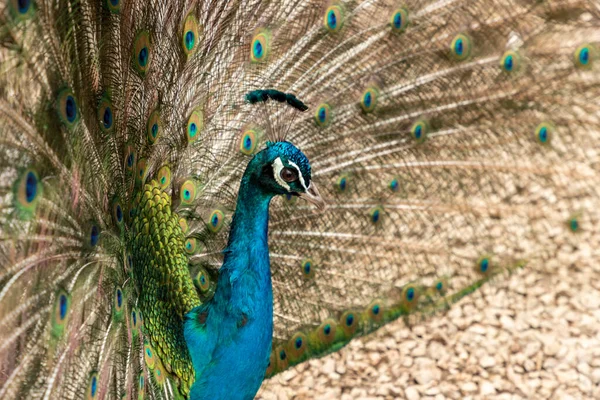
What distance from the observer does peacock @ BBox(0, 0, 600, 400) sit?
1.43 metres

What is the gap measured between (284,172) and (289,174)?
0.01 metres

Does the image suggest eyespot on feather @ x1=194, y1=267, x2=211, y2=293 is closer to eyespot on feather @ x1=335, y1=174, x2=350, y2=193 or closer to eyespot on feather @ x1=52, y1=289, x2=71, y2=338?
eyespot on feather @ x1=335, y1=174, x2=350, y2=193

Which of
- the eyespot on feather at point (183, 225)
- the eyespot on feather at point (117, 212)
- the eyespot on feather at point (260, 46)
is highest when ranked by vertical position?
the eyespot on feather at point (260, 46)

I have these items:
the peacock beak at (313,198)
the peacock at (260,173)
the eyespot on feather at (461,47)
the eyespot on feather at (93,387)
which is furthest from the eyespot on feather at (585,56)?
the eyespot on feather at (93,387)

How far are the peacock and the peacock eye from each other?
0.01 m

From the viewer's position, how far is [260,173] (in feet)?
5.85

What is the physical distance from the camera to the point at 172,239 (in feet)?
6.21

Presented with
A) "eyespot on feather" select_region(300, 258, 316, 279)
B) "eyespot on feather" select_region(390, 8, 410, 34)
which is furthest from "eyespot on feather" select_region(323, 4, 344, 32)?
"eyespot on feather" select_region(300, 258, 316, 279)

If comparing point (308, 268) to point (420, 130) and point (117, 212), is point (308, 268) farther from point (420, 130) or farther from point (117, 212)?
point (117, 212)

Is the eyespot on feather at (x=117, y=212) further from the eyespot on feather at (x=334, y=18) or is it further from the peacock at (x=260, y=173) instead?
the eyespot on feather at (x=334, y=18)

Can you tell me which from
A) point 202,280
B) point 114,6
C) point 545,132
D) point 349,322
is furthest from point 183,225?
point 545,132

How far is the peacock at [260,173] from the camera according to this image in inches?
56.3

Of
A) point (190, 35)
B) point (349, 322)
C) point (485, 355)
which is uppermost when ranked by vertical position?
point (190, 35)

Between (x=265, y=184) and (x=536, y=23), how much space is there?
139 centimetres
